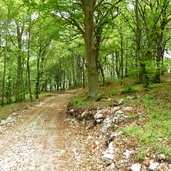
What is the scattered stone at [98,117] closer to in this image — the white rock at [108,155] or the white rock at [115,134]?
the white rock at [115,134]

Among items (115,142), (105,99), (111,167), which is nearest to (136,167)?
(111,167)

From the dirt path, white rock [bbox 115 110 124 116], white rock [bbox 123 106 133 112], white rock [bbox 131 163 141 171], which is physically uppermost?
white rock [bbox 123 106 133 112]

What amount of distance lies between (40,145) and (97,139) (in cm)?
253

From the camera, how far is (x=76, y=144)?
11.0 m

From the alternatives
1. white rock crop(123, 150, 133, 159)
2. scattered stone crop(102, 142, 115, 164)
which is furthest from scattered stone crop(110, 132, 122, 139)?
white rock crop(123, 150, 133, 159)

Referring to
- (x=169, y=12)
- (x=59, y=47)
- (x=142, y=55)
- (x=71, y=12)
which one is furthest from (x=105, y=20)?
(x=59, y=47)

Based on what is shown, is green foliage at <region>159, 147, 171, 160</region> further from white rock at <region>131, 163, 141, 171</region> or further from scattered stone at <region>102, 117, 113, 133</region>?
scattered stone at <region>102, 117, 113, 133</region>

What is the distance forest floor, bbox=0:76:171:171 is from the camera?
306 inches

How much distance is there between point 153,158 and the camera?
7.20 meters

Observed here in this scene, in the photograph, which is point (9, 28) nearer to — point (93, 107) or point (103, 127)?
point (93, 107)

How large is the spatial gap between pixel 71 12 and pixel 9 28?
1125cm

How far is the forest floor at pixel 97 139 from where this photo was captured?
25.5 ft

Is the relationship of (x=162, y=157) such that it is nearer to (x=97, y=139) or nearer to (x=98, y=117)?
(x=97, y=139)

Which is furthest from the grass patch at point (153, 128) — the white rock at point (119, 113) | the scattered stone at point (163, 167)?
the white rock at point (119, 113)
